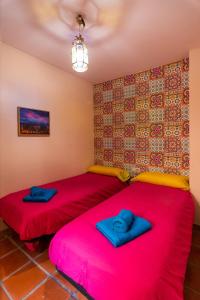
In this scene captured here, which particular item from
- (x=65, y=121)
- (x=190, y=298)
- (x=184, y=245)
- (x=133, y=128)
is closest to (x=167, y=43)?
(x=133, y=128)

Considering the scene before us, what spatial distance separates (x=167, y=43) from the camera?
6.66 feet

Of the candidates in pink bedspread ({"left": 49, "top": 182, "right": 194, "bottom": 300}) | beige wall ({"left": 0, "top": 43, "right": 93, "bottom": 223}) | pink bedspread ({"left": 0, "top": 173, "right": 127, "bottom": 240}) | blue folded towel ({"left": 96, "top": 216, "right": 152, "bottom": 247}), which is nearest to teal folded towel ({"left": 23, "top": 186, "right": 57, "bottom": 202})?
pink bedspread ({"left": 0, "top": 173, "right": 127, "bottom": 240})

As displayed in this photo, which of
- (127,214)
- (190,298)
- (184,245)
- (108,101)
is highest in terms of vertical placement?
(108,101)

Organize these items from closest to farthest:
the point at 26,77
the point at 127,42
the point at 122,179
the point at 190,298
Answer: the point at 190,298, the point at 127,42, the point at 26,77, the point at 122,179

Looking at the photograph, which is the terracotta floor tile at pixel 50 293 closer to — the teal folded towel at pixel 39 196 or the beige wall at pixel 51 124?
the teal folded towel at pixel 39 196

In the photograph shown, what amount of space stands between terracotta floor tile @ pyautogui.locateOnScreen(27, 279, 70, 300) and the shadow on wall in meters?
2.43

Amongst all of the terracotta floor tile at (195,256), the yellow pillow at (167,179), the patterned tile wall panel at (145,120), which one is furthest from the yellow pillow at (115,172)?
the terracotta floor tile at (195,256)

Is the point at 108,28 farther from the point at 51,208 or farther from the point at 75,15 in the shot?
the point at 51,208

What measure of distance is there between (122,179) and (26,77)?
2.21m

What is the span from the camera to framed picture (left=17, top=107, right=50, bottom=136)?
2289 mm

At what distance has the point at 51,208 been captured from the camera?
5.70ft

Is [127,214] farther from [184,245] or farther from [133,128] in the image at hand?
[133,128]

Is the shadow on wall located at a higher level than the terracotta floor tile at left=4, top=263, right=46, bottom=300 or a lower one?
higher

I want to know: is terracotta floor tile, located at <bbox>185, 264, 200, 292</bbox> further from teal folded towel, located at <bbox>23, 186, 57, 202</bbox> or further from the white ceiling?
the white ceiling
